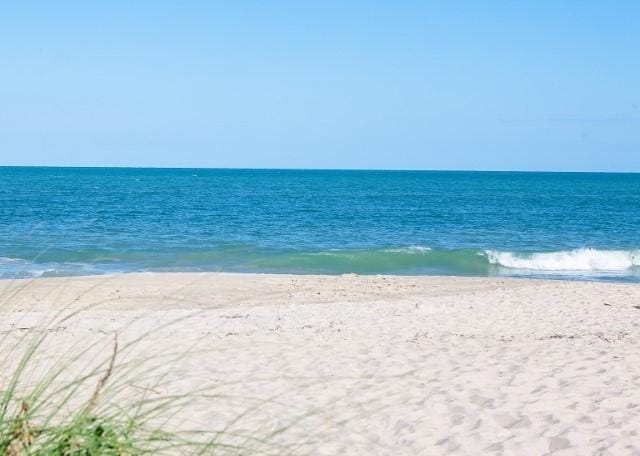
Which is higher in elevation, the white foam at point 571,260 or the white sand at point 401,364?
the white sand at point 401,364

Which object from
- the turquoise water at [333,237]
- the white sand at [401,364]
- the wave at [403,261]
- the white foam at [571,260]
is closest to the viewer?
the white sand at [401,364]

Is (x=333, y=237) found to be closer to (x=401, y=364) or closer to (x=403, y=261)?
(x=403, y=261)

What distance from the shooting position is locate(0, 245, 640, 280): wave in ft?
77.6

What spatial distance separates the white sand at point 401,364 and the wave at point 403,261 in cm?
786

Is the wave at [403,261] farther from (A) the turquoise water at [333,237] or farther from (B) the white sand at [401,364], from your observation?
(B) the white sand at [401,364]

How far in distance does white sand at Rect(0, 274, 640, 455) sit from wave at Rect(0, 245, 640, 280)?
7856 millimetres

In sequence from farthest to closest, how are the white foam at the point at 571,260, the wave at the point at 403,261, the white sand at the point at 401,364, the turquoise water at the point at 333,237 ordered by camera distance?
the white foam at the point at 571,260 → the turquoise water at the point at 333,237 → the wave at the point at 403,261 → the white sand at the point at 401,364

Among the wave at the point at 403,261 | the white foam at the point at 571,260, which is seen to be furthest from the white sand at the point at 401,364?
the white foam at the point at 571,260

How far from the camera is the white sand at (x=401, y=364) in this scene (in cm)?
488

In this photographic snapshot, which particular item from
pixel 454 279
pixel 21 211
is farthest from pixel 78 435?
pixel 21 211

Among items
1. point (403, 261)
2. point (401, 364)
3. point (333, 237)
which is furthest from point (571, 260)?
point (401, 364)

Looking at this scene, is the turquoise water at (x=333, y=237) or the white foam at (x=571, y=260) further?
the white foam at (x=571, y=260)

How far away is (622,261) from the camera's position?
88.6 feet

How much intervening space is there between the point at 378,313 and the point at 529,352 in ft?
13.5
